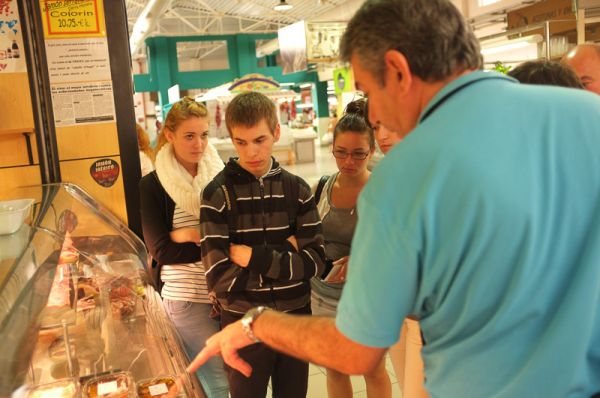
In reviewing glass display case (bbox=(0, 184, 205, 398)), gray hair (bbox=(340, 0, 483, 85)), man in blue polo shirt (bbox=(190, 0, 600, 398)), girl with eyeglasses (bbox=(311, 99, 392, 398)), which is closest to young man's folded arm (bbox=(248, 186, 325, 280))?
girl with eyeglasses (bbox=(311, 99, 392, 398))

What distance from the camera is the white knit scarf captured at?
7.51 feet

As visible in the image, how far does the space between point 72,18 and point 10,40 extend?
376 mm

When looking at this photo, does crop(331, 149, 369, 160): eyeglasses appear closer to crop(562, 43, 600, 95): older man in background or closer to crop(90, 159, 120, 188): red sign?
crop(562, 43, 600, 95): older man in background

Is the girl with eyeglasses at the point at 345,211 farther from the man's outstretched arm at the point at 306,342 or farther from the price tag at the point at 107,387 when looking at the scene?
the man's outstretched arm at the point at 306,342

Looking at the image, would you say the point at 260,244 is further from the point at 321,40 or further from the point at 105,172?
the point at 321,40

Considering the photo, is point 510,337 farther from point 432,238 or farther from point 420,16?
point 420,16

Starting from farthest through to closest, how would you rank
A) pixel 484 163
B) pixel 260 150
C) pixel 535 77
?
1. pixel 260 150
2. pixel 535 77
3. pixel 484 163

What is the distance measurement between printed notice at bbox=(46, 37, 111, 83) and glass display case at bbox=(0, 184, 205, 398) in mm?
914

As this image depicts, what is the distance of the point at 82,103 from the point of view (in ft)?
10.9

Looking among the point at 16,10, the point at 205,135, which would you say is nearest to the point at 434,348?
the point at 205,135

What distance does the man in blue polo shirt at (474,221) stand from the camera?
90cm

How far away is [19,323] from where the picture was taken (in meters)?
1.33

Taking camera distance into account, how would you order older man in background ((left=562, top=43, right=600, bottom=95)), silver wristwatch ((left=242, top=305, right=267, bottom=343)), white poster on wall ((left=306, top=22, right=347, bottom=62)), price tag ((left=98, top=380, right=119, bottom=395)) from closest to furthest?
1. silver wristwatch ((left=242, top=305, right=267, bottom=343))
2. price tag ((left=98, top=380, right=119, bottom=395))
3. older man in background ((left=562, top=43, right=600, bottom=95))
4. white poster on wall ((left=306, top=22, right=347, bottom=62))

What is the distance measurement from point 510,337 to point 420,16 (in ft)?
2.00
